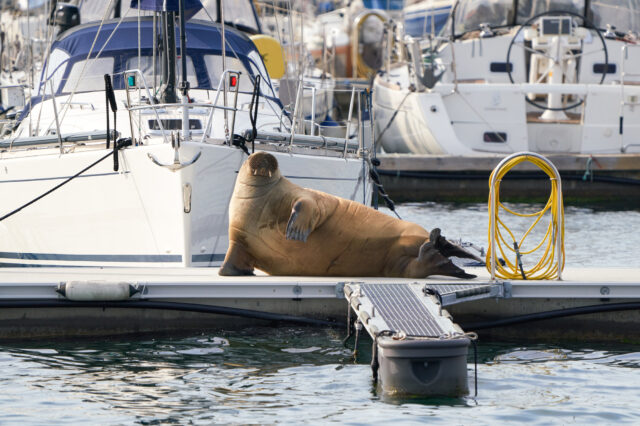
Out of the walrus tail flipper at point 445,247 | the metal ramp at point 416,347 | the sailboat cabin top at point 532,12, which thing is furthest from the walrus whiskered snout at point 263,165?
the sailboat cabin top at point 532,12

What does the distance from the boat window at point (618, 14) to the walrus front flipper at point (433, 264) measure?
15.2 m

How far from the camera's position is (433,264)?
9.19 meters

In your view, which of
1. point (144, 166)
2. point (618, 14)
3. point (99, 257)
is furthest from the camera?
point (618, 14)

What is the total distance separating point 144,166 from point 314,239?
1906 mm

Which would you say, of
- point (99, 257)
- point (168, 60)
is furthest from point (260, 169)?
point (99, 257)

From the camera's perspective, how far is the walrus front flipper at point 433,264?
30.0 feet

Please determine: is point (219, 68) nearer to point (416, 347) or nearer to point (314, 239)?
point (314, 239)

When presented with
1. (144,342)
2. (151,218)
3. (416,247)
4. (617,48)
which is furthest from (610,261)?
(617,48)

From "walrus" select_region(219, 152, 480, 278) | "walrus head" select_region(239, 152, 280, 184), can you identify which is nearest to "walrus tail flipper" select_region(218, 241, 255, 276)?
"walrus" select_region(219, 152, 480, 278)

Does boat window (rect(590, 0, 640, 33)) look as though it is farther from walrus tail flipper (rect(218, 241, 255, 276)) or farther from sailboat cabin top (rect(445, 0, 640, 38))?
walrus tail flipper (rect(218, 241, 255, 276))

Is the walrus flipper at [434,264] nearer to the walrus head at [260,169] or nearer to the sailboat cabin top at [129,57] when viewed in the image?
the walrus head at [260,169]

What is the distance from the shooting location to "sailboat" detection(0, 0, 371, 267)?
33.4 feet

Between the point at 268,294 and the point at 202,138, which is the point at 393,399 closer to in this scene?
the point at 268,294

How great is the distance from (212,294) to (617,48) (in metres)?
16.1
